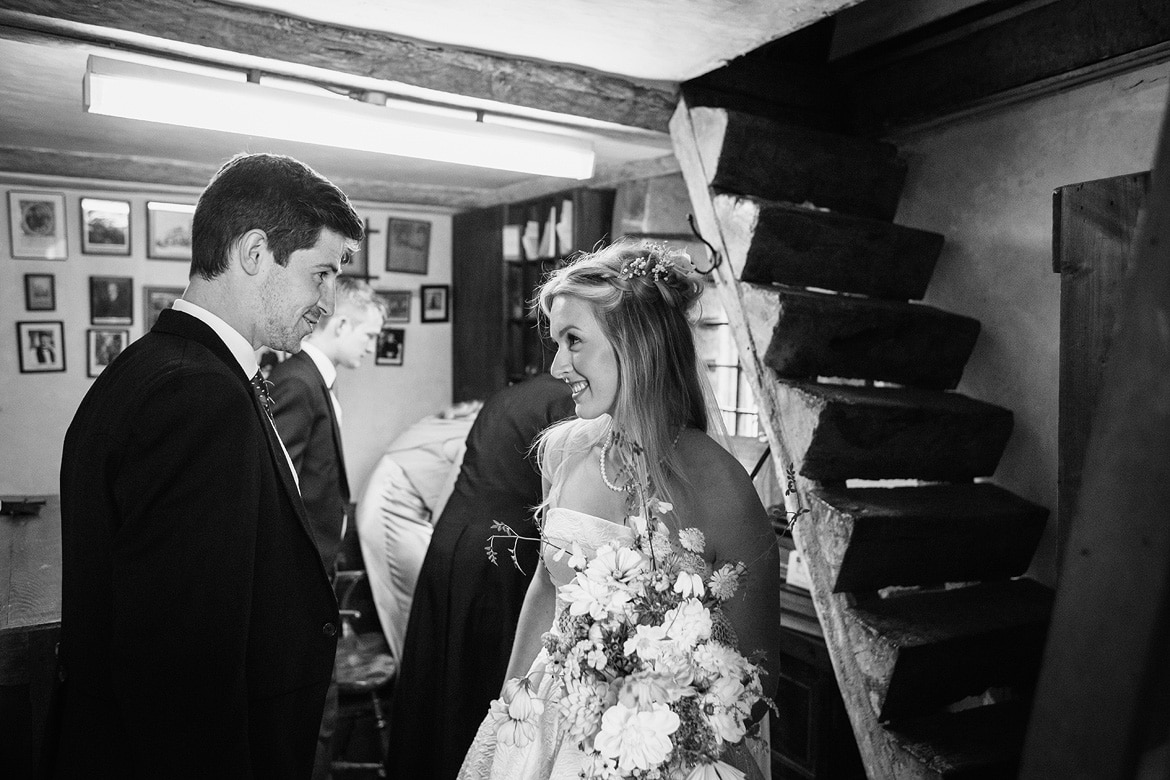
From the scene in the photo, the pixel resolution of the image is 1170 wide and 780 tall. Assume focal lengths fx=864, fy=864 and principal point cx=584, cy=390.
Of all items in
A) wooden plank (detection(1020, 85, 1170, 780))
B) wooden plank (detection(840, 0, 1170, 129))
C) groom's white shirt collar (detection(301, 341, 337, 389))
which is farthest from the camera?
groom's white shirt collar (detection(301, 341, 337, 389))

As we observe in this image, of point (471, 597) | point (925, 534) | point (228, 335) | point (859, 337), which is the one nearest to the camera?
point (228, 335)

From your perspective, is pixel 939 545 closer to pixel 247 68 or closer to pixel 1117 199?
pixel 1117 199

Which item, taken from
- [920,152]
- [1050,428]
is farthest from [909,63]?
[1050,428]

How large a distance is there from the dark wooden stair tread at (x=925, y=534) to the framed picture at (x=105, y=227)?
4903 mm

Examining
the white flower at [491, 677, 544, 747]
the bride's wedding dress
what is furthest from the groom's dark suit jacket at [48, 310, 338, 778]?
the bride's wedding dress

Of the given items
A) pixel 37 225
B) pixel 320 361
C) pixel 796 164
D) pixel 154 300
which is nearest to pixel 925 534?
pixel 796 164

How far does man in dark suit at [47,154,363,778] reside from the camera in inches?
64.0

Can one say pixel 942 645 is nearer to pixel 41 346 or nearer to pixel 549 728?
pixel 549 728

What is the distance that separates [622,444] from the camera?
258 centimetres

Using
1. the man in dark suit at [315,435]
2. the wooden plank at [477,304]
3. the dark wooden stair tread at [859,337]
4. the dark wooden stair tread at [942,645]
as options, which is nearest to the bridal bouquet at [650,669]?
the dark wooden stair tread at [942,645]

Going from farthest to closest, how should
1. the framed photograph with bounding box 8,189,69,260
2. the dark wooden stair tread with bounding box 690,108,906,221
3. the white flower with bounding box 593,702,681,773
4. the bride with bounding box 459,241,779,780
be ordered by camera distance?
the framed photograph with bounding box 8,189,69,260 → the dark wooden stair tread with bounding box 690,108,906,221 → the bride with bounding box 459,241,779,780 → the white flower with bounding box 593,702,681,773

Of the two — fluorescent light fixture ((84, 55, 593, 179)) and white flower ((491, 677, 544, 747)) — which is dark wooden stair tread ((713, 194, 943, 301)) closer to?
fluorescent light fixture ((84, 55, 593, 179))

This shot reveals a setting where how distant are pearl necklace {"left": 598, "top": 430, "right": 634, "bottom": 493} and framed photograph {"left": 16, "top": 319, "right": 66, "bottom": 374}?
14.5 ft

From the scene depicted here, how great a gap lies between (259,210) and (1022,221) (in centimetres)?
282
